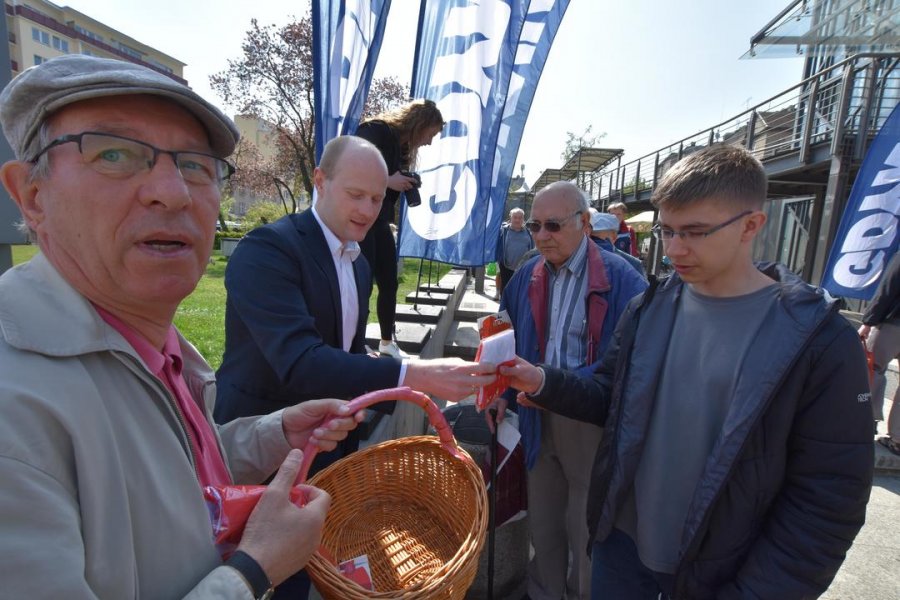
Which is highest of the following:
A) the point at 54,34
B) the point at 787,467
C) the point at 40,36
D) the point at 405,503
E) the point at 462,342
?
the point at 54,34

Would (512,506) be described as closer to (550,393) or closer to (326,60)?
(550,393)

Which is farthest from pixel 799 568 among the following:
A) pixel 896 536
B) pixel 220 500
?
pixel 896 536

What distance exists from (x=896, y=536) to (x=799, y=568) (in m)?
2.92

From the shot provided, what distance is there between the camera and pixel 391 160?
11.7ft

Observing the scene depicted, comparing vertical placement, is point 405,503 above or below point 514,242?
below

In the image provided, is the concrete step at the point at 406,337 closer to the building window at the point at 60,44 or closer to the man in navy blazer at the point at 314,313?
the man in navy blazer at the point at 314,313

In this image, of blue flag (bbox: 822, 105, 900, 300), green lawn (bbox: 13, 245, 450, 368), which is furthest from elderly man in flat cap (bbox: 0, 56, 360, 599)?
blue flag (bbox: 822, 105, 900, 300)

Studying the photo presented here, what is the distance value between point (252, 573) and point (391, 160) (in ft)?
10.4

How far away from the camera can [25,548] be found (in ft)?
1.84

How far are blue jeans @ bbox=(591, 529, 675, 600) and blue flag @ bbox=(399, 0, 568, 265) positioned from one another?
3.53 meters

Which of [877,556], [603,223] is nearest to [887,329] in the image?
[877,556]

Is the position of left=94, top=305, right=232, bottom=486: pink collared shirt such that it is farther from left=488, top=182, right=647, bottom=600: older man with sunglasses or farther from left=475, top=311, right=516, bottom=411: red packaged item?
left=488, top=182, right=647, bottom=600: older man with sunglasses

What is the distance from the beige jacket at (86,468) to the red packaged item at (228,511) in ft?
0.21

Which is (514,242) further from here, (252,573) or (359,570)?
(252,573)
